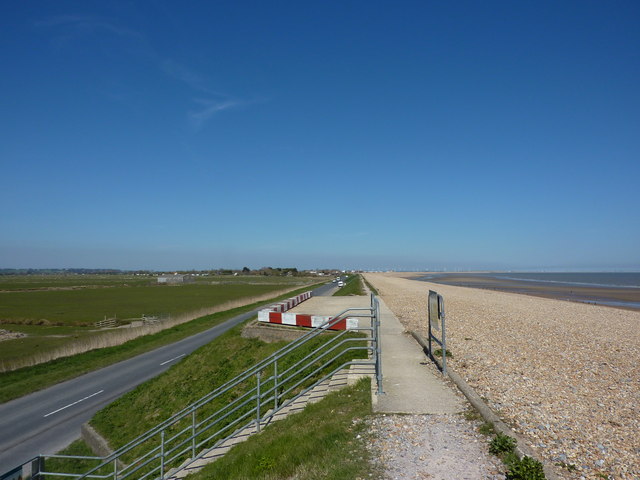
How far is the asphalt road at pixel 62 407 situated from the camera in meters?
14.9

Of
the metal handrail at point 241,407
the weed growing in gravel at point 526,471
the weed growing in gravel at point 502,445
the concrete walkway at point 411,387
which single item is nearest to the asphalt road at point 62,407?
the metal handrail at point 241,407

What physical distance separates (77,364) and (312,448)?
25.8m

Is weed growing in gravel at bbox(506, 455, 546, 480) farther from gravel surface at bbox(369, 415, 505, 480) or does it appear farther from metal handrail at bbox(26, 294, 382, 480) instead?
metal handrail at bbox(26, 294, 382, 480)

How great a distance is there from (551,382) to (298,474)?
7256 mm

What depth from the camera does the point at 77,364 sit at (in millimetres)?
26672

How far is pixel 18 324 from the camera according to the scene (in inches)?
1898

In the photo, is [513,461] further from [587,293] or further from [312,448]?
[587,293]

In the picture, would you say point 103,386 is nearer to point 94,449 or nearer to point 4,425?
point 4,425

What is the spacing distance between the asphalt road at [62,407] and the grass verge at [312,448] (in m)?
10.2

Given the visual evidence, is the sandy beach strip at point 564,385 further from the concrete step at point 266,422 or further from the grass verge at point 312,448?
the concrete step at point 266,422

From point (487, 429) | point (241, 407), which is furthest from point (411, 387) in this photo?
point (241, 407)

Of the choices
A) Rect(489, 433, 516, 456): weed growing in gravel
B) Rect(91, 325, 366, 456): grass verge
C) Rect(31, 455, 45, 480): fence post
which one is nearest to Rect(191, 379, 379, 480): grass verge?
Rect(489, 433, 516, 456): weed growing in gravel

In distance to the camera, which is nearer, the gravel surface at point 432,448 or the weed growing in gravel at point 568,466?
the gravel surface at point 432,448

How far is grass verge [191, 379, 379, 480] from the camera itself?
5.87 metres
